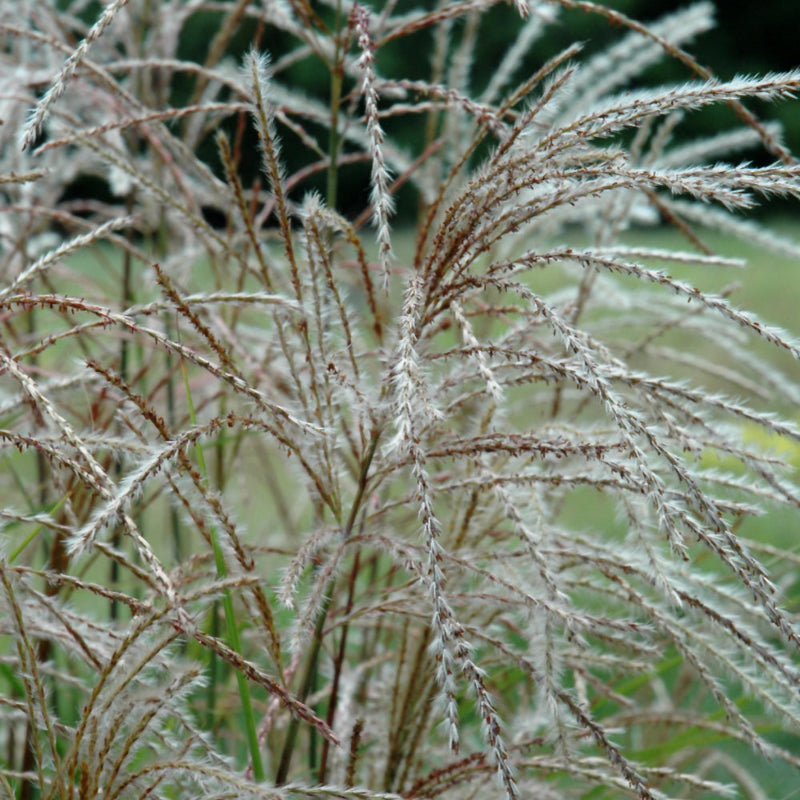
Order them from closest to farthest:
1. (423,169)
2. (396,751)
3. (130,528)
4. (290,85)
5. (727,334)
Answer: (130,528)
(396,751)
(727,334)
(423,169)
(290,85)

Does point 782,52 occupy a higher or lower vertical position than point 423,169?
higher

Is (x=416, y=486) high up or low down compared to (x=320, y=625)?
up

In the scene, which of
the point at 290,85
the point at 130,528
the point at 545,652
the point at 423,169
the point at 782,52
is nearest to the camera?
the point at 130,528

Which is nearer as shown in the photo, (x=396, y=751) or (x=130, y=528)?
(x=130, y=528)

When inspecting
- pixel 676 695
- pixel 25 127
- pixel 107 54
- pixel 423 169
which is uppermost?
pixel 107 54

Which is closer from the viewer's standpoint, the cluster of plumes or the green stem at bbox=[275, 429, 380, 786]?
the cluster of plumes

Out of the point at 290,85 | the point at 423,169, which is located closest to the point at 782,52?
the point at 290,85

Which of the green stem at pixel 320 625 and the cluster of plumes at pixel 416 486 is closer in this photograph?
the cluster of plumes at pixel 416 486

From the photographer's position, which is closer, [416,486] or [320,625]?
[416,486]

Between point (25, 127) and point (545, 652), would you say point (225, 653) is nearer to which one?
point (545, 652)
